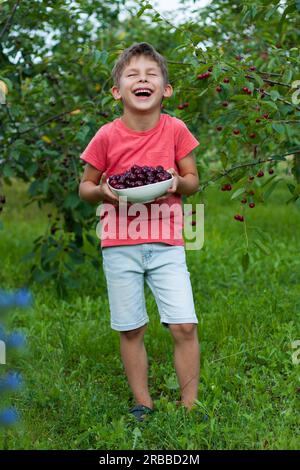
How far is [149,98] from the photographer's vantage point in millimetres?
2904

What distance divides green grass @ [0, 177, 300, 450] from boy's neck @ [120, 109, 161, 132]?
2.55ft

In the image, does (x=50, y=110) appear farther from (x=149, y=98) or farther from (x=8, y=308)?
(x=8, y=308)

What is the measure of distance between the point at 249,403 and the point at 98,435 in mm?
641

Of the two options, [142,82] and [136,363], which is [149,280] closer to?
[136,363]

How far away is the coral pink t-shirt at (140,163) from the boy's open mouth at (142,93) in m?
0.12

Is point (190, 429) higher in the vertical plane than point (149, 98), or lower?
lower

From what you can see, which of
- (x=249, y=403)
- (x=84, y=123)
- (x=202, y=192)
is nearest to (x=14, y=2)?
(x=84, y=123)

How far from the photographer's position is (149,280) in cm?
301

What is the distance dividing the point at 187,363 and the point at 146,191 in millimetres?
685

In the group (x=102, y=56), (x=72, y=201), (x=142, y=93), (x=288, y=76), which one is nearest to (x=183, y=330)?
(x=142, y=93)

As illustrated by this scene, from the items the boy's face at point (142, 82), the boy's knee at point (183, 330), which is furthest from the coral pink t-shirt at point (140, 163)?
the boy's knee at point (183, 330)

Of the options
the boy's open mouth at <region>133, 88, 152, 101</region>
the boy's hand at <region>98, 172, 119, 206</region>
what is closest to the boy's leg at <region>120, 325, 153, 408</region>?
Result: the boy's hand at <region>98, 172, 119, 206</region>

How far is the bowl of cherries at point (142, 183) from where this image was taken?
2738 millimetres
